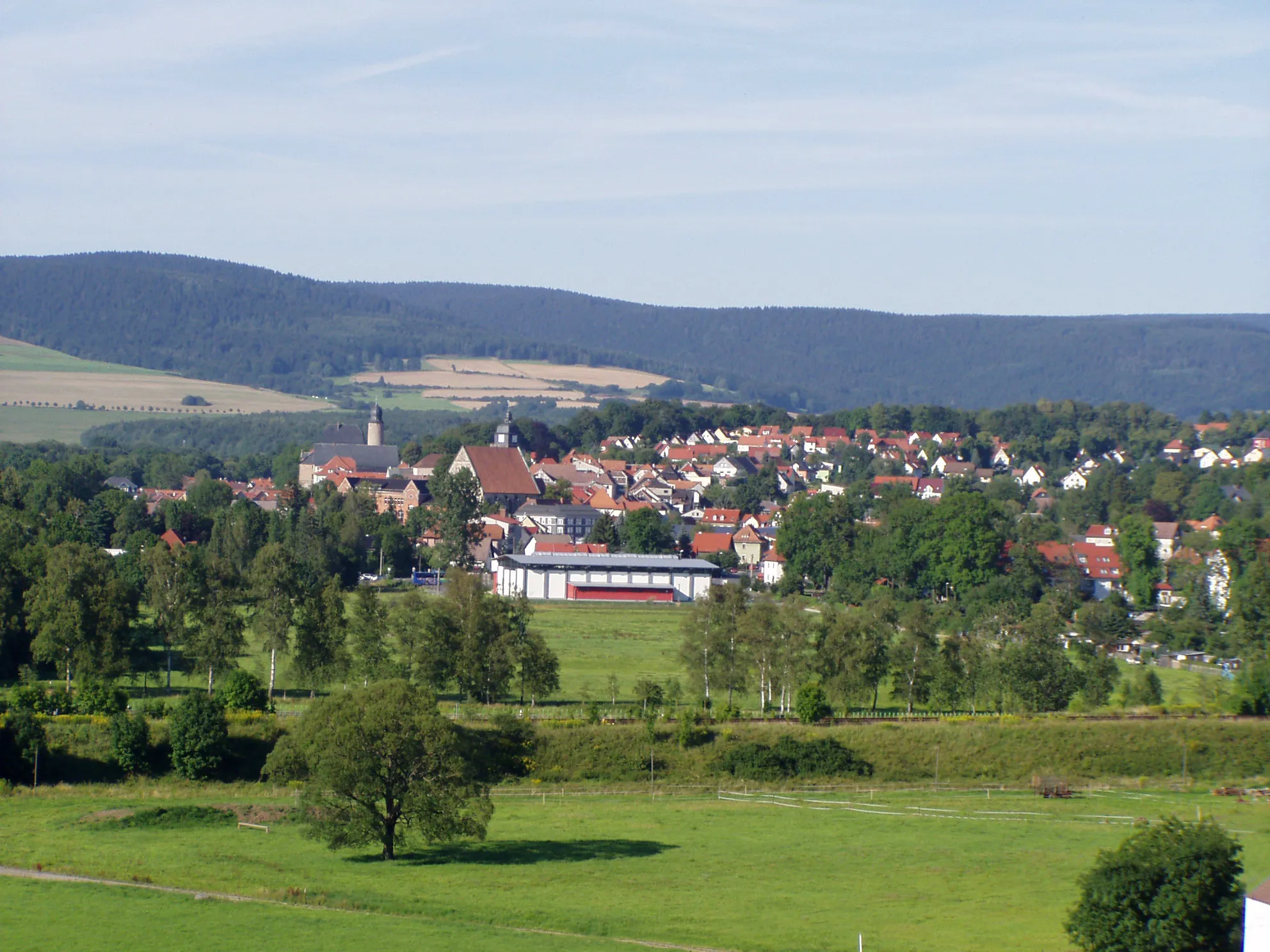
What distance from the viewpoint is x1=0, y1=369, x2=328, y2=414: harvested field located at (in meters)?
177

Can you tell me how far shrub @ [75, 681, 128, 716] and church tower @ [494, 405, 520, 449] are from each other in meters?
76.1

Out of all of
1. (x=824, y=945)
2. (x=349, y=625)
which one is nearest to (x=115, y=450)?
(x=349, y=625)

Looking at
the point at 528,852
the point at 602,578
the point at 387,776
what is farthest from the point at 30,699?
the point at 602,578

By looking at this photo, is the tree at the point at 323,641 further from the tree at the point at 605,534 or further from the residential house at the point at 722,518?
the residential house at the point at 722,518

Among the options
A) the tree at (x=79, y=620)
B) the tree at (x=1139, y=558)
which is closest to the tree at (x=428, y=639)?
the tree at (x=79, y=620)

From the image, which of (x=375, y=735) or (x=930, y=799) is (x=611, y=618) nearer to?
(x=930, y=799)

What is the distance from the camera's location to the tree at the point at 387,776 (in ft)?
82.1

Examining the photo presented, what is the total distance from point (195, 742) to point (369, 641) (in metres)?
5.92

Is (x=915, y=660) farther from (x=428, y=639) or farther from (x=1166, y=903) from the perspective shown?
(x=1166, y=903)

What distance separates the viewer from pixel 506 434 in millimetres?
110125

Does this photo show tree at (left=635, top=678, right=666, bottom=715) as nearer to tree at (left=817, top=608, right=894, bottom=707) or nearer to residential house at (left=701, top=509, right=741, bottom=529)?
tree at (left=817, top=608, right=894, bottom=707)

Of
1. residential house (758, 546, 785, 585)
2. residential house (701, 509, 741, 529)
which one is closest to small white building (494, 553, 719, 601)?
residential house (758, 546, 785, 585)

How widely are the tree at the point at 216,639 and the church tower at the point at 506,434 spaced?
7191cm

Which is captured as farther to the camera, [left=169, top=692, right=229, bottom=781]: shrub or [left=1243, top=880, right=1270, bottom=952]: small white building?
[left=169, top=692, right=229, bottom=781]: shrub
